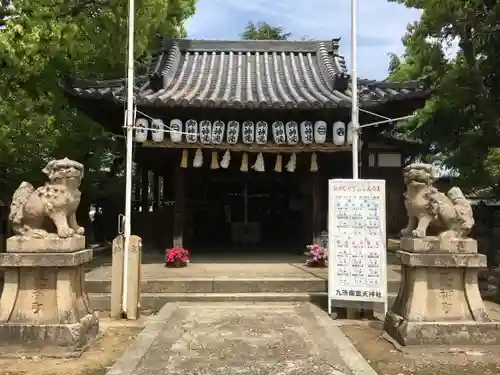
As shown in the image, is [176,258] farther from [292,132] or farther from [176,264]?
[292,132]

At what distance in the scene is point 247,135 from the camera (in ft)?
41.4

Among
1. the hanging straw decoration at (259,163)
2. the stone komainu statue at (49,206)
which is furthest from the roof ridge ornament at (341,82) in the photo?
the stone komainu statue at (49,206)

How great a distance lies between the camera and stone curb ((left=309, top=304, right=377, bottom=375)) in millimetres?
5994

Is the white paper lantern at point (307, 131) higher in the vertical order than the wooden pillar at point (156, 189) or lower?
higher

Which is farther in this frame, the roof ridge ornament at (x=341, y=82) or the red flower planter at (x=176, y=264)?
the roof ridge ornament at (x=341, y=82)

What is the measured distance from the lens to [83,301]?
24.7ft

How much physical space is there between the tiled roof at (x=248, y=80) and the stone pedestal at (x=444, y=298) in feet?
18.9

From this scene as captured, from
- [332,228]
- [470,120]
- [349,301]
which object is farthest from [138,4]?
[470,120]

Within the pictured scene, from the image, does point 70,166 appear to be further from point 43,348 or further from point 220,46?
point 220,46

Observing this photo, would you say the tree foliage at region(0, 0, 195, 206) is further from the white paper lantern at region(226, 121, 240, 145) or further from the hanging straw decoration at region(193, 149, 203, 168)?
the hanging straw decoration at region(193, 149, 203, 168)

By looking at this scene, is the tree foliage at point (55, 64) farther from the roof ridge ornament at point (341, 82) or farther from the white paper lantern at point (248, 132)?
the roof ridge ornament at point (341, 82)

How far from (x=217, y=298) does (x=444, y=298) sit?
429 centimetres

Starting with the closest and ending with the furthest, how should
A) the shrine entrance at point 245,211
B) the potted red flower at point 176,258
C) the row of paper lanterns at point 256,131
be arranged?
the potted red flower at point 176,258, the row of paper lanterns at point 256,131, the shrine entrance at point 245,211

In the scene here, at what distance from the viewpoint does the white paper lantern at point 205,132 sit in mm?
12484
